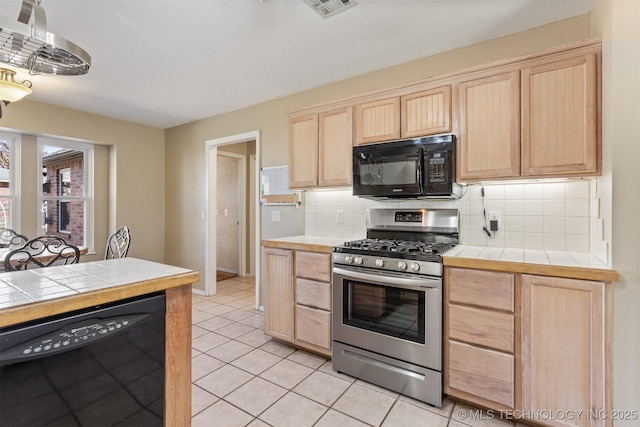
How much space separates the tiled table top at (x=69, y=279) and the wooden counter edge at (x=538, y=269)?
61.6 inches

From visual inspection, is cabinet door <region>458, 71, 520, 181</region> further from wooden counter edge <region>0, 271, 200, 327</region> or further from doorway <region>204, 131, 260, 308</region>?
doorway <region>204, 131, 260, 308</region>

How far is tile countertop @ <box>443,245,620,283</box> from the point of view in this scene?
1581 mm

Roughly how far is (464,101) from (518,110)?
1.12ft

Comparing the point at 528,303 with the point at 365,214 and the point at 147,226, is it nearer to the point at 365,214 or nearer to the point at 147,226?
the point at 365,214

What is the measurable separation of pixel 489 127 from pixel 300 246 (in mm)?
1658

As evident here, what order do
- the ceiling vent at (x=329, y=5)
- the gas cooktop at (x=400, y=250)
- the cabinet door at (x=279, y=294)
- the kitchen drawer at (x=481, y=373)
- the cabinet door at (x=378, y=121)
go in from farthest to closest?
the cabinet door at (x=279, y=294) < the cabinet door at (x=378, y=121) < the gas cooktop at (x=400, y=250) < the ceiling vent at (x=329, y=5) < the kitchen drawer at (x=481, y=373)

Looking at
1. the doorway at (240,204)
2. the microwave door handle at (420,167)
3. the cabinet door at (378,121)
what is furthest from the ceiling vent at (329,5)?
the doorway at (240,204)

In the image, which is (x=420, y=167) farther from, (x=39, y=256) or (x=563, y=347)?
(x=39, y=256)

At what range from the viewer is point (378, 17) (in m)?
2.11

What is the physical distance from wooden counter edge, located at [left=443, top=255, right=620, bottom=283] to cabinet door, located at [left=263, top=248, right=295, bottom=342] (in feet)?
4.39

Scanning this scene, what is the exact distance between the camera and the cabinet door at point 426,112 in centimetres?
226

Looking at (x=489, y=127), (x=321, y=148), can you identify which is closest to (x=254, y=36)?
(x=321, y=148)

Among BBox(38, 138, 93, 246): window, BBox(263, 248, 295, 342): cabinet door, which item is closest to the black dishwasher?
BBox(263, 248, 295, 342): cabinet door

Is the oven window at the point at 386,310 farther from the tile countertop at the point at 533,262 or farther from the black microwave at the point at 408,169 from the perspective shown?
the black microwave at the point at 408,169
